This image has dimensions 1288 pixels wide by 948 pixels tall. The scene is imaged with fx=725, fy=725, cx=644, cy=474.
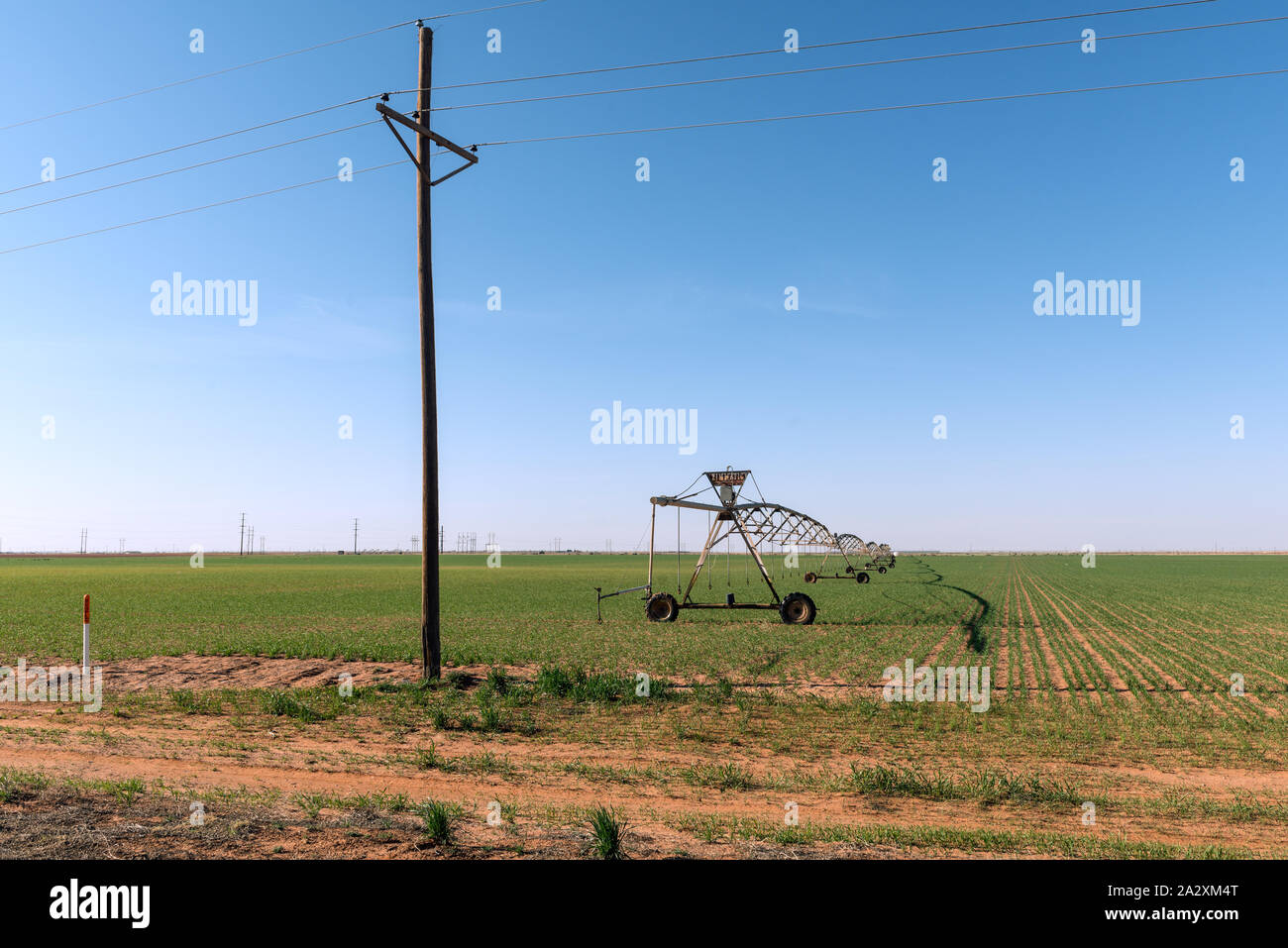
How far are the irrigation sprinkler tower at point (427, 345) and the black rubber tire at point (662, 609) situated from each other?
14.8 metres

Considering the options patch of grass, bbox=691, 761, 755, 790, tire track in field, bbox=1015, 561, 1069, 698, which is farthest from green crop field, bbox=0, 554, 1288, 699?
patch of grass, bbox=691, 761, 755, 790

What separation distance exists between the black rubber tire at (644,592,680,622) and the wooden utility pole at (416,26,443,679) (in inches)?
584

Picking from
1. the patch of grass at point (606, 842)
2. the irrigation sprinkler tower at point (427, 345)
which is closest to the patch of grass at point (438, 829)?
the patch of grass at point (606, 842)

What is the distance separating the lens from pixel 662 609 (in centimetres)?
2989

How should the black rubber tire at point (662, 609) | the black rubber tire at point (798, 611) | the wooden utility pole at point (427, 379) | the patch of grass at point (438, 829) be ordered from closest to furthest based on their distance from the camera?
the patch of grass at point (438, 829) → the wooden utility pole at point (427, 379) → the black rubber tire at point (798, 611) → the black rubber tire at point (662, 609)

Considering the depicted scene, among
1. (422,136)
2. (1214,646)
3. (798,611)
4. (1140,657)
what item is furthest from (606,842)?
(1214,646)

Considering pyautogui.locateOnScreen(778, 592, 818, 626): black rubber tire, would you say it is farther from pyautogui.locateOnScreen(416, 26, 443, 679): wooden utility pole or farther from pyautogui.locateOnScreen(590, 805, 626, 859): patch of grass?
pyautogui.locateOnScreen(590, 805, 626, 859): patch of grass

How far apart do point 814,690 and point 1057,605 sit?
34309 millimetres

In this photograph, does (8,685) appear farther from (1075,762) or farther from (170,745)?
(1075,762)

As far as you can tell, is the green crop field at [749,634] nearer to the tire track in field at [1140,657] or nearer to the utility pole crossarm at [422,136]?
the tire track in field at [1140,657]

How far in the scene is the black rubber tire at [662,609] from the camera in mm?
29703

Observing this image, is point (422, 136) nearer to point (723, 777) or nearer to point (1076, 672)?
point (723, 777)

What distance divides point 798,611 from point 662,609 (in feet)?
18.0

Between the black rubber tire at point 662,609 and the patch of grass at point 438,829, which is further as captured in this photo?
the black rubber tire at point 662,609
